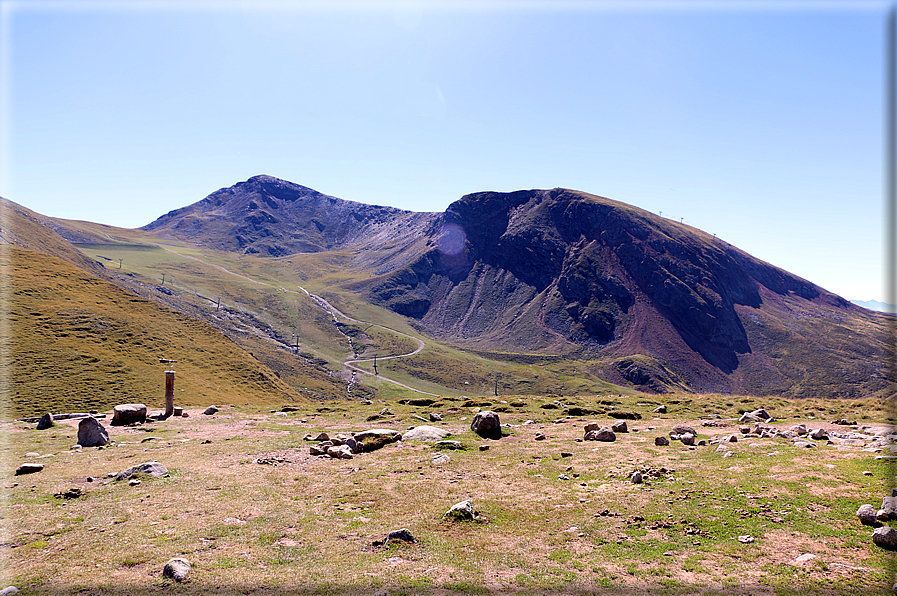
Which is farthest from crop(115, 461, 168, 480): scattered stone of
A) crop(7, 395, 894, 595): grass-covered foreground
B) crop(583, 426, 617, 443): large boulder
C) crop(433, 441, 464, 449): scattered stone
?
crop(583, 426, 617, 443): large boulder

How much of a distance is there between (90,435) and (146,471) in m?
11.1

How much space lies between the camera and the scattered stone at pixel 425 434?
93.8 ft

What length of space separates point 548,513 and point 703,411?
3187 cm

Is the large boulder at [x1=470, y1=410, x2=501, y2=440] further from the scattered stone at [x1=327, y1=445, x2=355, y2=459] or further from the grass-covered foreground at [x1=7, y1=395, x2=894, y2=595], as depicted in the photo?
the scattered stone at [x1=327, y1=445, x2=355, y2=459]

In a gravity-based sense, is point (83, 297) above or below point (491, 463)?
above

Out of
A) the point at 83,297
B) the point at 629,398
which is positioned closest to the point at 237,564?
the point at 629,398

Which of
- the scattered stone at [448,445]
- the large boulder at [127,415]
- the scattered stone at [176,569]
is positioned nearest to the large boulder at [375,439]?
the scattered stone at [448,445]

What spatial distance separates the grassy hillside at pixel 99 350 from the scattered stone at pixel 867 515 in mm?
60632

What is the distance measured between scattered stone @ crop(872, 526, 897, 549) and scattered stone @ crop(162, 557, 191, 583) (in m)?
18.7

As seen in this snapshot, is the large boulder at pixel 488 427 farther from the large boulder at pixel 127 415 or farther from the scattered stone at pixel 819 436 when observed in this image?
the large boulder at pixel 127 415

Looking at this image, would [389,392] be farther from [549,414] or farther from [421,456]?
[421,456]

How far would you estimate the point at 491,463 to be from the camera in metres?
23.3

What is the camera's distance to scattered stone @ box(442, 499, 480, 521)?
51.4ft

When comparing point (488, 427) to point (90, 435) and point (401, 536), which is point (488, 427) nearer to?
point (401, 536)
